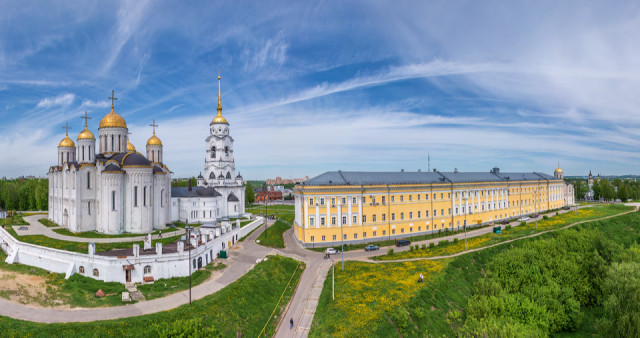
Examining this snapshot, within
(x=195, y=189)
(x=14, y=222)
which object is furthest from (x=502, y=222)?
(x=14, y=222)

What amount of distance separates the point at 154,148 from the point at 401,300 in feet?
182

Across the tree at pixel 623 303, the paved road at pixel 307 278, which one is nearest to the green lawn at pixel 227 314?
the paved road at pixel 307 278

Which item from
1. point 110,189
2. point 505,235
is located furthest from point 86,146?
point 505,235

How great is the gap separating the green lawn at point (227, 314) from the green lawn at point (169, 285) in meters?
3.50

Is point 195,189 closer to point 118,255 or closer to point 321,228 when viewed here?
point 321,228

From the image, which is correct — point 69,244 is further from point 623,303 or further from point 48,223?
point 623,303

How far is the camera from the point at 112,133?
5922cm

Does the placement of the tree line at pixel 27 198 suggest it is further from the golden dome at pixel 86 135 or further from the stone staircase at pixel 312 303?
the stone staircase at pixel 312 303

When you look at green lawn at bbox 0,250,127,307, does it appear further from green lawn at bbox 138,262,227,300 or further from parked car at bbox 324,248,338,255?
parked car at bbox 324,248,338,255

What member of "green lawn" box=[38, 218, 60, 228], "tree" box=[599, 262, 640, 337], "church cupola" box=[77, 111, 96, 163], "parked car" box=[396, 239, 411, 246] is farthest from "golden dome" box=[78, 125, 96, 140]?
"tree" box=[599, 262, 640, 337]

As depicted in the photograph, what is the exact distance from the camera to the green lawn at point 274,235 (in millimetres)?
52366

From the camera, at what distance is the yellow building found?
53125 millimetres

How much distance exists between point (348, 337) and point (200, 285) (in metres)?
15.2

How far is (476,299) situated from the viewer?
35719 millimetres
